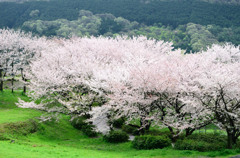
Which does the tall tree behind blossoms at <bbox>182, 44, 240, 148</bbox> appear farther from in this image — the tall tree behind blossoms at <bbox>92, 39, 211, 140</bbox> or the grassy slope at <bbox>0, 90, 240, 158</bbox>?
the grassy slope at <bbox>0, 90, 240, 158</bbox>

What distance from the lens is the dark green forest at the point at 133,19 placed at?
110000 millimetres

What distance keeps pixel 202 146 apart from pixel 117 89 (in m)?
7.40

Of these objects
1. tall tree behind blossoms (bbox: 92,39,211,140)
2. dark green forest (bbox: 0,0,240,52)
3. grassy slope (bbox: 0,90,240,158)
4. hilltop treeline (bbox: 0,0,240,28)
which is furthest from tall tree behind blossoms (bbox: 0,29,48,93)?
hilltop treeline (bbox: 0,0,240,28)

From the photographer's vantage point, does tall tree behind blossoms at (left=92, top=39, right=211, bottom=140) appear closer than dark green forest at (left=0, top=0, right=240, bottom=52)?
Yes

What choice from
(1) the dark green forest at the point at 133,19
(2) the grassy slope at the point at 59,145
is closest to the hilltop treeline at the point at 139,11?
(1) the dark green forest at the point at 133,19

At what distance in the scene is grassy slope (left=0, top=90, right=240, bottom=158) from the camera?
14.0 metres

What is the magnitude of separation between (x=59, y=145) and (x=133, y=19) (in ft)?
440

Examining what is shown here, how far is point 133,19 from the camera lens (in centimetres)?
14400

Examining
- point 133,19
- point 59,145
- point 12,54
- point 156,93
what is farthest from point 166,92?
point 133,19

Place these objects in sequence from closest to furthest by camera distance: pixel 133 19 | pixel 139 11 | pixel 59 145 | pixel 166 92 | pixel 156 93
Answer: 1. pixel 166 92
2. pixel 156 93
3. pixel 59 145
4. pixel 133 19
5. pixel 139 11

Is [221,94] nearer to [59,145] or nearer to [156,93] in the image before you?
[156,93]

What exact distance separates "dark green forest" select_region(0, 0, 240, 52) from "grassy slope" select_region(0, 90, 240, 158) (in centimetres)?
8192

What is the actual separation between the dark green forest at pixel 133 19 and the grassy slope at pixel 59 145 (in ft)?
269

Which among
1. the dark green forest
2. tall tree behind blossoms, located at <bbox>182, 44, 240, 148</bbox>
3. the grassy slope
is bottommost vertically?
the grassy slope
